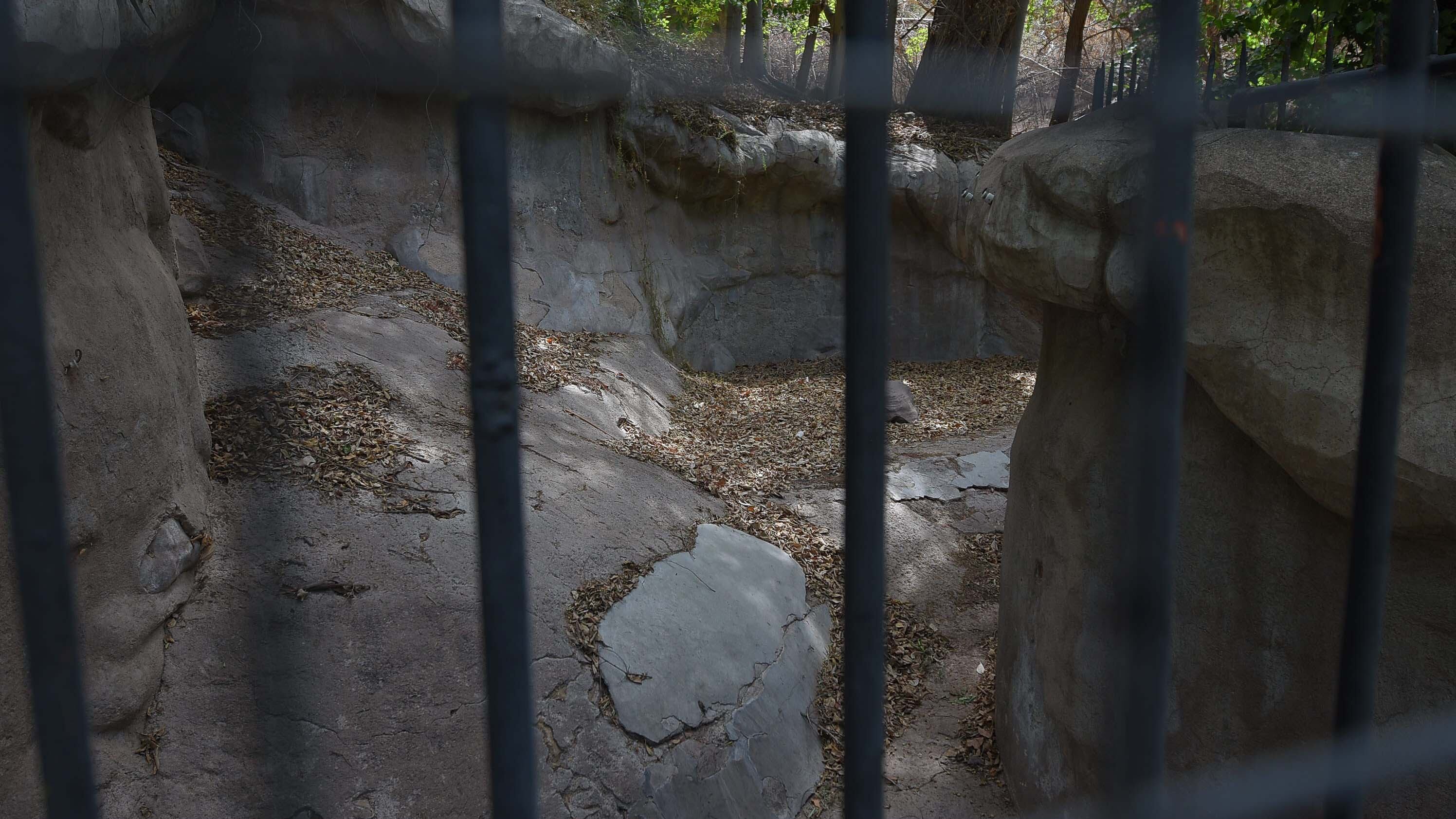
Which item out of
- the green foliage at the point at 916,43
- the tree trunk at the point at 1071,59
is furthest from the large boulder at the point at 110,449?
the green foliage at the point at 916,43

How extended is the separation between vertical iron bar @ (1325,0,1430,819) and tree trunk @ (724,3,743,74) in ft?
38.0

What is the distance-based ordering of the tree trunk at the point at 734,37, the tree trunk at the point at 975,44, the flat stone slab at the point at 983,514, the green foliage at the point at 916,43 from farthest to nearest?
the green foliage at the point at 916,43 → the tree trunk at the point at 734,37 → the tree trunk at the point at 975,44 → the flat stone slab at the point at 983,514

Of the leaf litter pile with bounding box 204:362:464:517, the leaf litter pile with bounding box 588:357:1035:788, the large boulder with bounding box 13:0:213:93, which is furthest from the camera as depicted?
the leaf litter pile with bounding box 588:357:1035:788

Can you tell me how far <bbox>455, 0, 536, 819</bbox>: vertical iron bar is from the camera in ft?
1.75

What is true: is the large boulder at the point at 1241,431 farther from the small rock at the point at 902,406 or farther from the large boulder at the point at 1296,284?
the small rock at the point at 902,406

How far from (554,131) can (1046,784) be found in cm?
618

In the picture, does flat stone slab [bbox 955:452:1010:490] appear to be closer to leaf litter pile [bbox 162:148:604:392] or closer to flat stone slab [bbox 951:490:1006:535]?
flat stone slab [bbox 951:490:1006:535]

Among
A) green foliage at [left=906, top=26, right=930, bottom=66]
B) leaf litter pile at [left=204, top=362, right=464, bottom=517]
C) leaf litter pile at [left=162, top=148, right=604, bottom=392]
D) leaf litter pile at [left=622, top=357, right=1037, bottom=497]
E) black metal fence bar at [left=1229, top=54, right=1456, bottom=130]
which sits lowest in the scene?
leaf litter pile at [left=622, top=357, right=1037, bottom=497]

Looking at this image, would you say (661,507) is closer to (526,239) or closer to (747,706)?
(747,706)

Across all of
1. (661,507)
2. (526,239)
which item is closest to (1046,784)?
(661,507)

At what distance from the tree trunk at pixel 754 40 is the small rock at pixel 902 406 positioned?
6764 mm

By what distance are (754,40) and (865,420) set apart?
13.9m

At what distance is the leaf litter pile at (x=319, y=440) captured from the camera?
3.63 m

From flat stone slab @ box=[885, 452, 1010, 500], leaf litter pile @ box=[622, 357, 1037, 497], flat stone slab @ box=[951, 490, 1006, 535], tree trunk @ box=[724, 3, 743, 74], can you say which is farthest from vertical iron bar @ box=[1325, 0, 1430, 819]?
tree trunk @ box=[724, 3, 743, 74]
